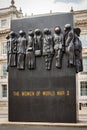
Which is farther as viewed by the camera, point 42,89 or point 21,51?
point 21,51

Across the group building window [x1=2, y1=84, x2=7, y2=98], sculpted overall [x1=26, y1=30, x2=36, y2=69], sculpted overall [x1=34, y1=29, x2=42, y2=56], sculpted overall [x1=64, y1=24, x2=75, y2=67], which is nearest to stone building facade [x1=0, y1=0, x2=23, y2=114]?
building window [x1=2, y1=84, x2=7, y2=98]

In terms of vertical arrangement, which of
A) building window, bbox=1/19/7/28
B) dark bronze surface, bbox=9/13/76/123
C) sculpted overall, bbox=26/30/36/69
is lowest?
dark bronze surface, bbox=9/13/76/123

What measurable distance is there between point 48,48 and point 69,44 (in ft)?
2.46

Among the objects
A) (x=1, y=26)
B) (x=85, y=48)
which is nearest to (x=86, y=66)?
(x=85, y=48)

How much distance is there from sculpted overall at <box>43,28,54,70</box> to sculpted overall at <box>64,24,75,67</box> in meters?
0.52

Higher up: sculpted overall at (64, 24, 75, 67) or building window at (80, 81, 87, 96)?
sculpted overall at (64, 24, 75, 67)

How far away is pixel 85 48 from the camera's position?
39625 millimetres

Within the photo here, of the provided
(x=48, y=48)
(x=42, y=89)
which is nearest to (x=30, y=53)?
(x=48, y=48)

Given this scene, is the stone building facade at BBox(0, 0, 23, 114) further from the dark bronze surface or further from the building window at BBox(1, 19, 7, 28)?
the dark bronze surface

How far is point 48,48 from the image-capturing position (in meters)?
11.6

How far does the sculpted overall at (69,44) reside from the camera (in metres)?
11.3

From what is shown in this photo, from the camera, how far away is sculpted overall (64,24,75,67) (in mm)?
11289

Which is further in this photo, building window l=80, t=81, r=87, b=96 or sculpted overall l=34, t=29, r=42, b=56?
building window l=80, t=81, r=87, b=96

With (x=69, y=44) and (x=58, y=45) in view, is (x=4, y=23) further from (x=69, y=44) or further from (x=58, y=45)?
(x=69, y=44)
